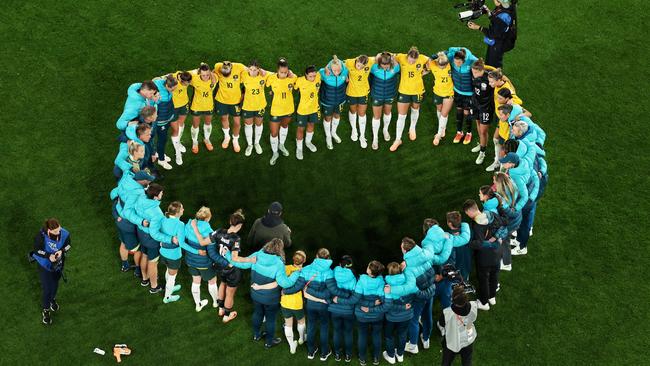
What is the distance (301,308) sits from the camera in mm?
13938

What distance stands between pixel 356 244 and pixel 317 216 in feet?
3.21

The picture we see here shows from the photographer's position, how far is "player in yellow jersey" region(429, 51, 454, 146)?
17156 millimetres

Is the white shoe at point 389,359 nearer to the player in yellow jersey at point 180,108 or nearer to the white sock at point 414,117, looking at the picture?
the white sock at point 414,117

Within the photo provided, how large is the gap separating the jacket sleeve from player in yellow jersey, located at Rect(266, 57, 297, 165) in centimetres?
467

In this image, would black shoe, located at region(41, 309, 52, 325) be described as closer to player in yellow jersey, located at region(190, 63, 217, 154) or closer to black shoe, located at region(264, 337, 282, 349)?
black shoe, located at region(264, 337, 282, 349)

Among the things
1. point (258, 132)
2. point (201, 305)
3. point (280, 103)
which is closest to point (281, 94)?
point (280, 103)

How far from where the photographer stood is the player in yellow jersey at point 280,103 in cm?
1675

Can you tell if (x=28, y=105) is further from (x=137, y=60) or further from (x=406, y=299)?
(x=406, y=299)

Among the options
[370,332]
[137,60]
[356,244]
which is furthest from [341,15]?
[370,332]

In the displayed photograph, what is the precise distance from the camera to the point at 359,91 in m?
17.4

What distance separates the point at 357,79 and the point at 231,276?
4954mm

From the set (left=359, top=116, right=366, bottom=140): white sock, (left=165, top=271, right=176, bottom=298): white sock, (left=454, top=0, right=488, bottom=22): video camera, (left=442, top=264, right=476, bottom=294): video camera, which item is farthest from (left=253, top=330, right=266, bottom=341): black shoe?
(left=454, top=0, right=488, bottom=22): video camera

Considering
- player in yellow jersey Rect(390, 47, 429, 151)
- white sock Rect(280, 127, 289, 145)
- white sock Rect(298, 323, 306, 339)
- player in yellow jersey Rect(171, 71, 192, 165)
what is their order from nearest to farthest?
white sock Rect(298, 323, 306, 339) → player in yellow jersey Rect(171, 71, 192, 165) → player in yellow jersey Rect(390, 47, 429, 151) → white sock Rect(280, 127, 289, 145)

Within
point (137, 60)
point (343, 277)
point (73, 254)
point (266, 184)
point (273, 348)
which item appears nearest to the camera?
point (343, 277)
